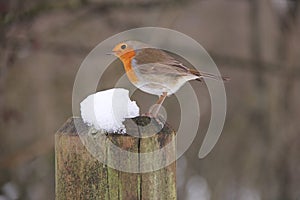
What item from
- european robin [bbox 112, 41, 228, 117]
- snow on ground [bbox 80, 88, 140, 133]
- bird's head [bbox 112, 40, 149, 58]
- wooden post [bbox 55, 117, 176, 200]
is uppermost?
bird's head [bbox 112, 40, 149, 58]

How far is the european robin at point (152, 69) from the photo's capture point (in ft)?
8.77

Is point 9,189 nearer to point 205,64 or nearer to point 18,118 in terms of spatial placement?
point 18,118

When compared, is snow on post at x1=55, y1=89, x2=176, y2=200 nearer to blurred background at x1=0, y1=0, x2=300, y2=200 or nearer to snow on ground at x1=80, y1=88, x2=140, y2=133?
snow on ground at x1=80, y1=88, x2=140, y2=133

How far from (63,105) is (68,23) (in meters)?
1.45

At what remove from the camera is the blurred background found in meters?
5.97

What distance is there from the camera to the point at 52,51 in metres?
5.83

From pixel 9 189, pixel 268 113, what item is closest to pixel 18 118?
pixel 9 189

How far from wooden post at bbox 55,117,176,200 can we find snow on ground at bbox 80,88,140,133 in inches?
1.1

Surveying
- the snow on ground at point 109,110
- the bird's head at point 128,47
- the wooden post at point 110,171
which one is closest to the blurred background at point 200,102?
the bird's head at point 128,47

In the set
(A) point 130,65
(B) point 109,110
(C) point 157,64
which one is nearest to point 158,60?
(C) point 157,64

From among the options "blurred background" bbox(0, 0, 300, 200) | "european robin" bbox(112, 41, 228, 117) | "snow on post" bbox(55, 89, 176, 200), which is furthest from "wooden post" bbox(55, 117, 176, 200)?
"blurred background" bbox(0, 0, 300, 200)

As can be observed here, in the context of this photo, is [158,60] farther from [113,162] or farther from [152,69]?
[113,162]

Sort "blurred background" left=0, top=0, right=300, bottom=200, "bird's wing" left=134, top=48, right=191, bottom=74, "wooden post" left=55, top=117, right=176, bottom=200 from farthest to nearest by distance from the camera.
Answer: "blurred background" left=0, top=0, right=300, bottom=200, "bird's wing" left=134, top=48, right=191, bottom=74, "wooden post" left=55, top=117, right=176, bottom=200

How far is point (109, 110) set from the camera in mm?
1908
